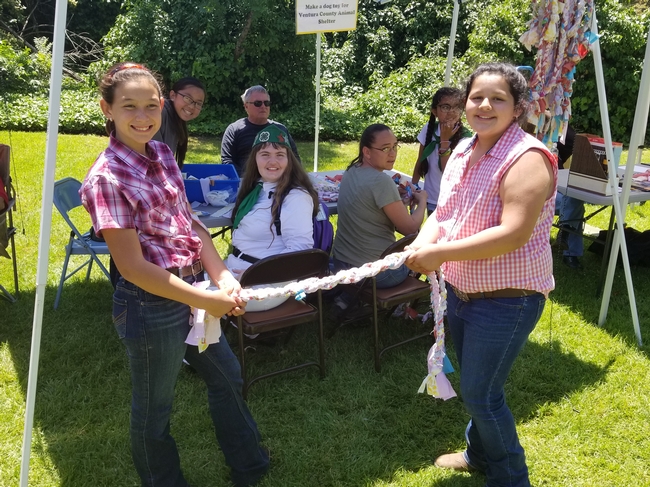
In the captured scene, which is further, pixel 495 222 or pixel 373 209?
pixel 373 209

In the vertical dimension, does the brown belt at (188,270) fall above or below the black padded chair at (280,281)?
above

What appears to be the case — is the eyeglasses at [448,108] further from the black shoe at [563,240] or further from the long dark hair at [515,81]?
the long dark hair at [515,81]

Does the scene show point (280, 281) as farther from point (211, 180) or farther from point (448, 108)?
point (448, 108)

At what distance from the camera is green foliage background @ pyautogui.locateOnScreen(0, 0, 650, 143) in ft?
34.7

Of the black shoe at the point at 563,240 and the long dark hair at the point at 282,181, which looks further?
the black shoe at the point at 563,240

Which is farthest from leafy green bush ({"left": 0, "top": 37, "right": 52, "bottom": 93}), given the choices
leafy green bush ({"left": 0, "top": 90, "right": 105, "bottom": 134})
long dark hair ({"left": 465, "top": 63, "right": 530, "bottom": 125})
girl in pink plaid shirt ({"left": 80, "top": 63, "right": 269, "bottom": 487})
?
long dark hair ({"left": 465, "top": 63, "right": 530, "bottom": 125})

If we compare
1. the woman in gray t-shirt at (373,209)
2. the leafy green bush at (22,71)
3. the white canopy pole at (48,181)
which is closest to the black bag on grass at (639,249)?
the woman in gray t-shirt at (373,209)

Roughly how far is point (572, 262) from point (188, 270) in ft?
14.1

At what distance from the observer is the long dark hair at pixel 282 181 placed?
11.1 ft

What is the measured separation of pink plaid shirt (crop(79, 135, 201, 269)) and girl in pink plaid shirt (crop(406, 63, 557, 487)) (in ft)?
2.71

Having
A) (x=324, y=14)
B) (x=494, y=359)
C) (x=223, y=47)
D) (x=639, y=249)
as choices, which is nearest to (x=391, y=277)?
(x=494, y=359)

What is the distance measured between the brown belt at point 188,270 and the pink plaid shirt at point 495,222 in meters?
0.95

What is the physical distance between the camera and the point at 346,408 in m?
3.22

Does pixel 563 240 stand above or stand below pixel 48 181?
below
